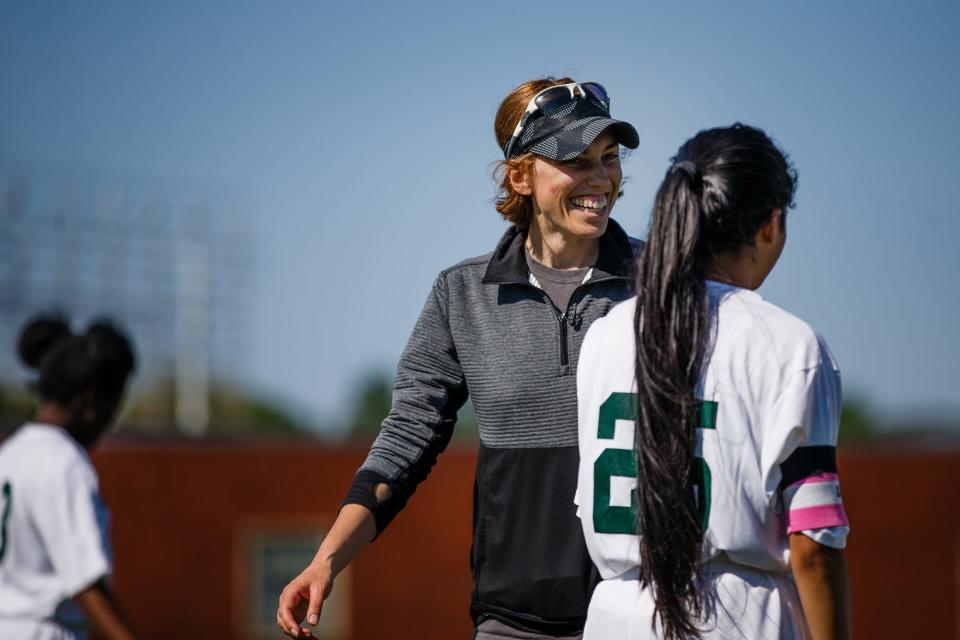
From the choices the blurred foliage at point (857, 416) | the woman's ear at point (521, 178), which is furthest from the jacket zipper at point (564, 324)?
the blurred foliage at point (857, 416)

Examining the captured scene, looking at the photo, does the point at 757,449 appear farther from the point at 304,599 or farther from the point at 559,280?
the point at 304,599

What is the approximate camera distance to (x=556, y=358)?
3012 millimetres

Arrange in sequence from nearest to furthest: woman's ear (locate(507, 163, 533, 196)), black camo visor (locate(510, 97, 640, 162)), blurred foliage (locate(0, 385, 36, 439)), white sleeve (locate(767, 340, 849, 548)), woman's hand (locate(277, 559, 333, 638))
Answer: white sleeve (locate(767, 340, 849, 548)), woman's hand (locate(277, 559, 333, 638)), black camo visor (locate(510, 97, 640, 162)), woman's ear (locate(507, 163, 533, 196)), blurred foliage (locate(0, 385, 36, 439))

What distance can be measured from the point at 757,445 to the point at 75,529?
8.09 feet

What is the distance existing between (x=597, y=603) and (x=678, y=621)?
0.70 feet

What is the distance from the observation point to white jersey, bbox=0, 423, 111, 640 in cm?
399

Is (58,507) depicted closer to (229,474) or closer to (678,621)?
(678,621)

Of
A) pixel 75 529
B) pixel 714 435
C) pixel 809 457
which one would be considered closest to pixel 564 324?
pixel 714 435

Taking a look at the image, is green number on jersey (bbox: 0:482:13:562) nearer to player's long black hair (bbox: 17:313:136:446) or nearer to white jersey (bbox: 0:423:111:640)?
white jersey (bbox: 0:423:111:640)

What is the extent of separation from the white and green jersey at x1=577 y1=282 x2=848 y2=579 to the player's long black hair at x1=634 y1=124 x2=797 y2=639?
4 centimetres

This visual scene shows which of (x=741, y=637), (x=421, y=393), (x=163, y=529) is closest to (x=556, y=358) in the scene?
(x=421, y=393)

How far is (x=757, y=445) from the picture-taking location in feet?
7.67

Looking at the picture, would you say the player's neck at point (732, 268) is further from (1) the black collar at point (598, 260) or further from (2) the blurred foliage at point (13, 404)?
(2) the blurred foliage at point (13, 404)

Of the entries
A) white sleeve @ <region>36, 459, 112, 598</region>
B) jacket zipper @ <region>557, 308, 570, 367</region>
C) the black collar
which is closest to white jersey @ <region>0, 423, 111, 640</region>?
white sleeve @ <region>36, 459, 112, 598</region>
